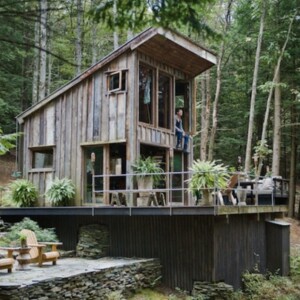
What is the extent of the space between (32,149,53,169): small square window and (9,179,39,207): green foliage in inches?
34.4

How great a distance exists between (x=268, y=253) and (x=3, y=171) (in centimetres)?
1581

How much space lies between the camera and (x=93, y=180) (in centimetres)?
1323

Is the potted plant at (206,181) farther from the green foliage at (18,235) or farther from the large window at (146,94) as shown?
the green foliage at (18,235)

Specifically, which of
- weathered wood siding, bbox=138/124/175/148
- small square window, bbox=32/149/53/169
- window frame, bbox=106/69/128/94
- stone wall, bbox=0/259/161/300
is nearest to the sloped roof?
window frame, bbox=106/69/128/94

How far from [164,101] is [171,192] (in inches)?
124

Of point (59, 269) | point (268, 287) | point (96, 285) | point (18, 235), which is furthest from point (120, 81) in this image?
point (268, 287)

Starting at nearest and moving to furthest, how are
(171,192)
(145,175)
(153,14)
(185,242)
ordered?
(153,14) → (185,242) → (145,175) → (171,192)

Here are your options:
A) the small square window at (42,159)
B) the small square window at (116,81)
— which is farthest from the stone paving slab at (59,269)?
the small square window at (116,81)

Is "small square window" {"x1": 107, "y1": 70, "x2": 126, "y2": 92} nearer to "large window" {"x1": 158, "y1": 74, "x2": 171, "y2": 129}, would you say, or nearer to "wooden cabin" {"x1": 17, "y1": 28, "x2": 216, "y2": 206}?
"wooden cabin" {"x1": 17, "y1": 28, "x2": 216, "y2": 206}

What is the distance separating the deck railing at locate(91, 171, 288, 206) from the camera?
39.9 feet

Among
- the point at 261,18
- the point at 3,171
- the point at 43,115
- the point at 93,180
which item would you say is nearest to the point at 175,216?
the point at 93,180

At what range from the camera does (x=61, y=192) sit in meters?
13.9

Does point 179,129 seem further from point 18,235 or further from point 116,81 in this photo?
point 18,235

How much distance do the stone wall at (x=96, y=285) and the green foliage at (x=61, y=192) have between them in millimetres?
3329
